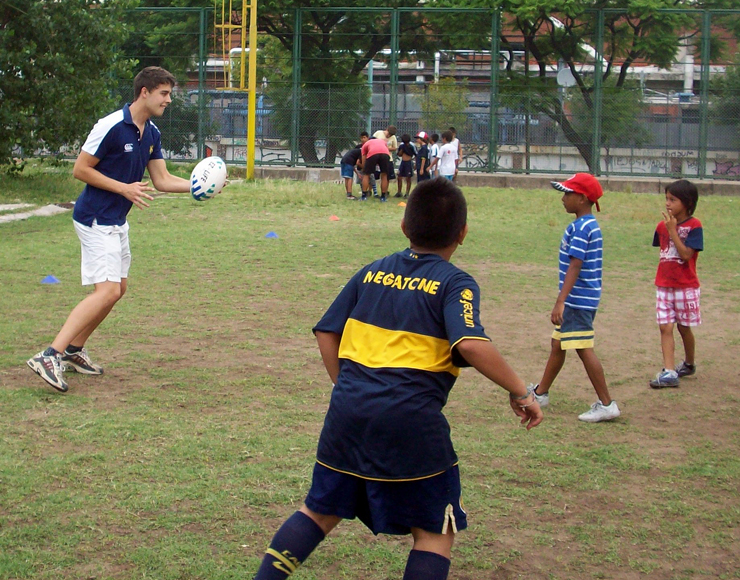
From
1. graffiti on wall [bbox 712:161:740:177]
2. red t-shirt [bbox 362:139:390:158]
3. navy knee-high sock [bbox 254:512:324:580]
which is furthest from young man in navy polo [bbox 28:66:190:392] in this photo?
graffiti on wall [bbox 712:161:740:177]

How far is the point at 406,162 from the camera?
805 inches

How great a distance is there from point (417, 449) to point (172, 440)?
8.30ft

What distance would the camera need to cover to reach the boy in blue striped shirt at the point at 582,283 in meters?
5.41

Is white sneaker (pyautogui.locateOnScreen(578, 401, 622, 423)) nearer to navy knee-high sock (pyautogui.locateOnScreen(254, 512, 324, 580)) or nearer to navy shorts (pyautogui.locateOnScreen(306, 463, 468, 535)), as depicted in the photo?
navy shorts (pyautogui.locateOnScreen(306, 463, 468, 535))

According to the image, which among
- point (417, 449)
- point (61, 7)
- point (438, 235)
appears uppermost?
point (61, 7)

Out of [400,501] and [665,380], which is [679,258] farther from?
[400,501]

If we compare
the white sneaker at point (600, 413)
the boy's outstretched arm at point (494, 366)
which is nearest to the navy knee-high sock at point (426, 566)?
the boy's outstretched arm at point (494, 366)

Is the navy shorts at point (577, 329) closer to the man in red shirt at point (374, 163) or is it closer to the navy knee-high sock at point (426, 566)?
the navy knee-high sock at point (426, 566)

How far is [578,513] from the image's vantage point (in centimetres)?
426

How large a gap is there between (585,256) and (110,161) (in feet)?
10.3

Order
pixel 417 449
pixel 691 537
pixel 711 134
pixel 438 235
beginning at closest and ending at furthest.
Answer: pixel 417 449, pixel 438 235, pixel 691 537, pixel 711 134

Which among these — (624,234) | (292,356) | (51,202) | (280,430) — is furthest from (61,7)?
(280,430)

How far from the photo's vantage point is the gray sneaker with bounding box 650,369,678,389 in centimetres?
640

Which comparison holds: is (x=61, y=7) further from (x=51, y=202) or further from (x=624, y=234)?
(x=624, y=234)
